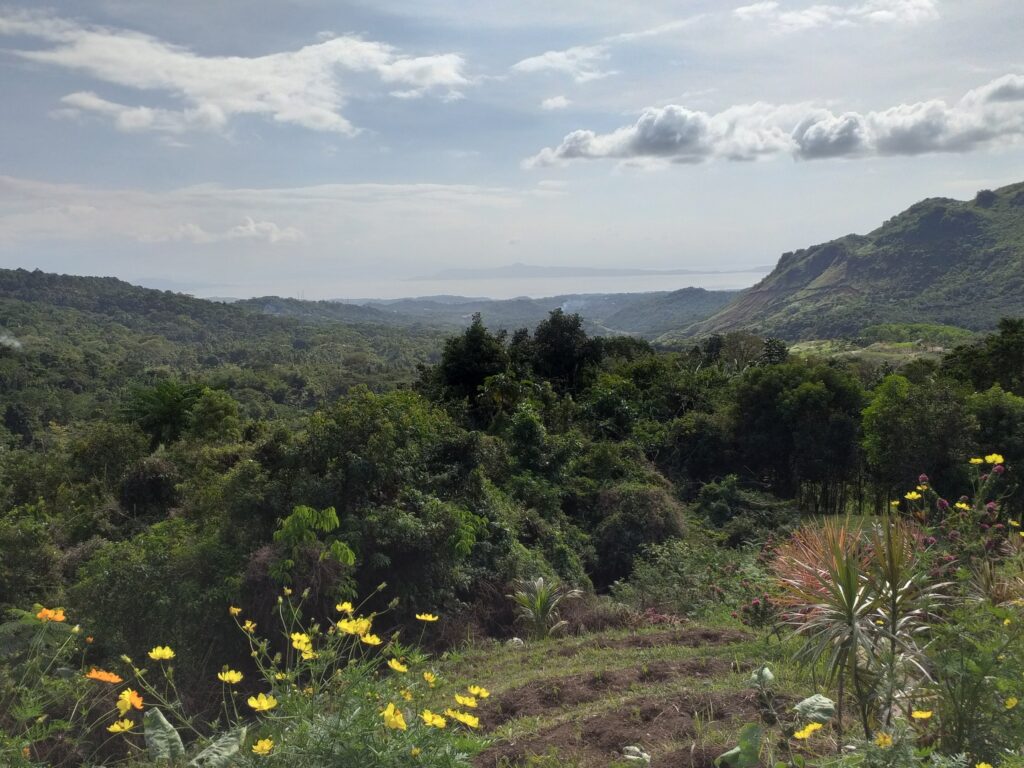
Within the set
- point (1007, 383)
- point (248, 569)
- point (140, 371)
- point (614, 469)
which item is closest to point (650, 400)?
point (614, 469)

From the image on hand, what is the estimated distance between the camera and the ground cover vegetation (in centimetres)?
Result: 283

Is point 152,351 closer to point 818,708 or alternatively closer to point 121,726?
point 121,726

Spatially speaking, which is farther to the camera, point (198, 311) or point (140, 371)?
point (198, 311)

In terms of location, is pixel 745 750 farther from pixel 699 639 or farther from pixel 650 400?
pixel 650 400

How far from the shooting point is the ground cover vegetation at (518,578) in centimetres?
283

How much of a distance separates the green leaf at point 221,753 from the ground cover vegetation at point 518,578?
2 cm

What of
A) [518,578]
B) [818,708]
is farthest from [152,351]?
[818,708]

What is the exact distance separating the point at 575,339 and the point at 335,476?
17.3m

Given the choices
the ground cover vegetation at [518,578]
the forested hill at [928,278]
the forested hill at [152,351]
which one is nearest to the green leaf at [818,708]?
the ground cover vegetation at [518,578]

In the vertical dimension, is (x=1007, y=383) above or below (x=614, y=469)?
above

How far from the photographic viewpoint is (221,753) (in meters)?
2.40

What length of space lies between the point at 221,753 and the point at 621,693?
3.01 m

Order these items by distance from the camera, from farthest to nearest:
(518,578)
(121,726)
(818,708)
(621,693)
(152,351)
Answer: (152,351), (518,578), (621,693), (818,708), (121,726)

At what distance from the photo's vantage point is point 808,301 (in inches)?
7298
